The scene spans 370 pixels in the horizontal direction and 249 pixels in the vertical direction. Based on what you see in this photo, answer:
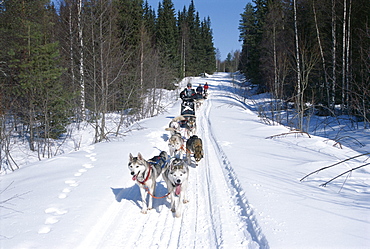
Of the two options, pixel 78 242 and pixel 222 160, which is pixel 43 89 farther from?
pixel 78 242

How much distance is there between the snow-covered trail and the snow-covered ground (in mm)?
14

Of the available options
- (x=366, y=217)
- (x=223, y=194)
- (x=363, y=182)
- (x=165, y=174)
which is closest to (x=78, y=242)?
(x=165, y=174)

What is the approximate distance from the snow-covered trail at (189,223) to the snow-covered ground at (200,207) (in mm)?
14

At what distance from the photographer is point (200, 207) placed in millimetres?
4691

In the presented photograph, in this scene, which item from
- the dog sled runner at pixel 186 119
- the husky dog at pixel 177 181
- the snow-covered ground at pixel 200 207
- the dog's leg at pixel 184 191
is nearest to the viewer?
the snow-covered ground at pixel 200 207

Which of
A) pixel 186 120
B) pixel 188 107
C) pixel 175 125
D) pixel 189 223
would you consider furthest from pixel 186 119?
pixel 189 223

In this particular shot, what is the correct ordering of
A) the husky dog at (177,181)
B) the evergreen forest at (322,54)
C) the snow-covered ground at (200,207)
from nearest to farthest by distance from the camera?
the snow-covered ground at (200,207) → the husky dog at (177,181) → the evergreen forest at (322,54)

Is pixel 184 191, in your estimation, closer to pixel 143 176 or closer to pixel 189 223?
pixel 189 223

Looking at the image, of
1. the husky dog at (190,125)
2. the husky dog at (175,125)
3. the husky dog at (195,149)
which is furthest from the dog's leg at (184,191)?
the husky dog at (190,125)

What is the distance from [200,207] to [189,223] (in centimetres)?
55

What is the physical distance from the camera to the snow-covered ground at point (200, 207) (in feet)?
11.8

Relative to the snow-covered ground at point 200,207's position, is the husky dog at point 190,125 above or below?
above

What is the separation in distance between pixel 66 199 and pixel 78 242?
150 centimetres

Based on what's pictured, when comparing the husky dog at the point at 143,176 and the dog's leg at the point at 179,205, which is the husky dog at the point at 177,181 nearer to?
the dog's leg at the point at 179,205
